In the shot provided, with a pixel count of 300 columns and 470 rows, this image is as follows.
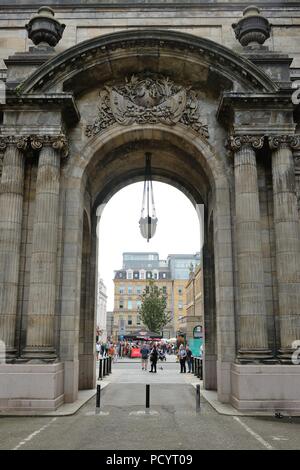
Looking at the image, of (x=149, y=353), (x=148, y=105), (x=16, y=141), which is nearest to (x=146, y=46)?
(x=148, y=105)

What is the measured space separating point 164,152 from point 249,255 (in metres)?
6.99

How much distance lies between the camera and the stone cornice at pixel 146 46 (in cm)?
1597

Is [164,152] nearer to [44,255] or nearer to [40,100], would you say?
[40,100]

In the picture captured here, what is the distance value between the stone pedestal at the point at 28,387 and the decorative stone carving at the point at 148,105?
904 cm

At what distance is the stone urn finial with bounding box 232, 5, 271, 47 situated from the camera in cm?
1738

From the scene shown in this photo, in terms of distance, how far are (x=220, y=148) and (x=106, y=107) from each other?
484 centimetres

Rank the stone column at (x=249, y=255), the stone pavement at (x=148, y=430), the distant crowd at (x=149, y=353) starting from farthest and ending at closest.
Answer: the distant crowd at (x=149, y=353)
the stone column at (x=249, y=255)
the stone pavement at (x=148, y=430)

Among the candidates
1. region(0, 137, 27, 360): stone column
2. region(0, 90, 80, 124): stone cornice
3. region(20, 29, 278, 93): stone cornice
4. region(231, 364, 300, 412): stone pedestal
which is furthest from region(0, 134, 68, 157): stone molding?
region(231, 364, 300, 412): stone pedestal

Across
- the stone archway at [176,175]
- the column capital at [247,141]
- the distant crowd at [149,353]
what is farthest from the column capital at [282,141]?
the distant crowd at [149,353]

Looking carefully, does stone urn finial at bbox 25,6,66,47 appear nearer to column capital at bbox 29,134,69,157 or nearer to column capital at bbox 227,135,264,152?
column capital at bbox 29,134,69,157

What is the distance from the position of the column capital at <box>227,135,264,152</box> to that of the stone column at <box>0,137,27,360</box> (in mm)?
7593

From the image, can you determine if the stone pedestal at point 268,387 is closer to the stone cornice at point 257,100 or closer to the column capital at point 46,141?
the stone cornice at point 257,100

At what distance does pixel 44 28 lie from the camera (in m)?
17.4

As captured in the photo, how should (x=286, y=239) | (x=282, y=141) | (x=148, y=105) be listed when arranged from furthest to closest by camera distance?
(x=148, y=105)
(x=282, y=141)
(x=286, y=239)
